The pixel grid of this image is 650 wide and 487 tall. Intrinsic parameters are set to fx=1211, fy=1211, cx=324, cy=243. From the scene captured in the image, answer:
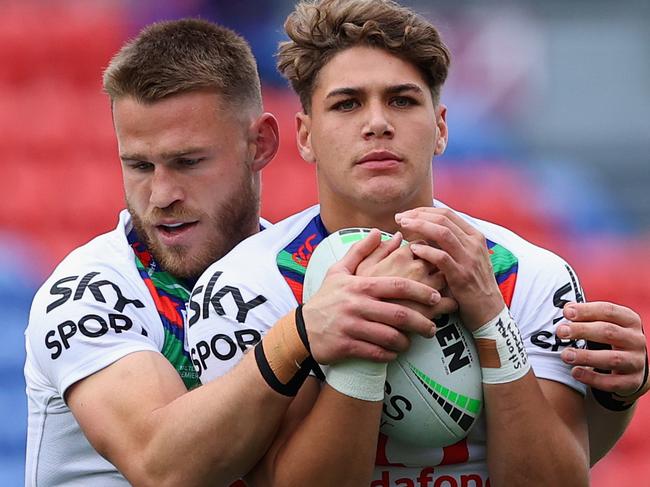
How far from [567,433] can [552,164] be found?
5.96 metres

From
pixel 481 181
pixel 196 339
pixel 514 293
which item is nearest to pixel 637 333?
pixel 514 293

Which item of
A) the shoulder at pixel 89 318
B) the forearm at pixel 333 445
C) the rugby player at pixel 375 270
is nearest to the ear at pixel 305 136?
the rugby player at pixel 375 270

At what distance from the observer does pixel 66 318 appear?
3.26m

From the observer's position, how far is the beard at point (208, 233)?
3531 millimetres

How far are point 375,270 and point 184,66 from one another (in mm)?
1178

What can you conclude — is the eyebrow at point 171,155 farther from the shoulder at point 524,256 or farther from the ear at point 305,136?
the shoulder at point 524,256

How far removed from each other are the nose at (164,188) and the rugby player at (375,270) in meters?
0.38

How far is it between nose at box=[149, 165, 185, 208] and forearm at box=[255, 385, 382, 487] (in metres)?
0.95

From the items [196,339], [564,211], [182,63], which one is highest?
[182,63]

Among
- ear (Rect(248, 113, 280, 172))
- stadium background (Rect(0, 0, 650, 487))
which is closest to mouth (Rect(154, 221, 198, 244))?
ear (Rect(248, 113, 280, 172))

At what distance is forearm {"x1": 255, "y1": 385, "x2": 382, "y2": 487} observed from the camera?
270 cm

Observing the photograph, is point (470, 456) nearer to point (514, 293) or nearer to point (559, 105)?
point (514, 293)

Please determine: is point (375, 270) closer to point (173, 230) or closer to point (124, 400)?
point (124, 400)

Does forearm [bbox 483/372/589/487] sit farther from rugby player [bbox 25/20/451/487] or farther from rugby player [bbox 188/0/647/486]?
rugby player [bbox 25/20/451/487]
